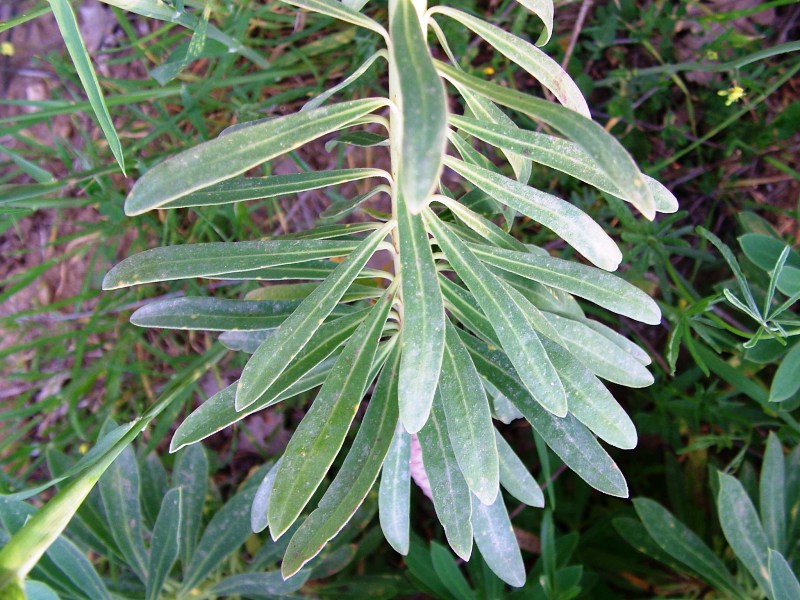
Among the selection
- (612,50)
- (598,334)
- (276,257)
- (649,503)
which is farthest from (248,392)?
(612,50)

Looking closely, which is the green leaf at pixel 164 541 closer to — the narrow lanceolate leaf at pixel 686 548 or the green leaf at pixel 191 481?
the green leaf at pixel 191 481

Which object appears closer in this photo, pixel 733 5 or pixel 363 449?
pixel 363 449

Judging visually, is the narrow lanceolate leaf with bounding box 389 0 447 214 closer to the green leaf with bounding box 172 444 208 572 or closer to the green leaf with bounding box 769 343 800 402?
the green leaf with bounding box 769 343 800 402

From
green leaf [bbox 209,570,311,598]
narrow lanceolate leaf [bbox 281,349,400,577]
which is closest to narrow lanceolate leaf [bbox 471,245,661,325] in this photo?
narrow lanceolate leaf [bbox 281,349,400,577]

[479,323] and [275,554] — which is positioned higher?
[479,323]

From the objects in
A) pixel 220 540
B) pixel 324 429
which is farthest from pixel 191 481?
pixel 324 429

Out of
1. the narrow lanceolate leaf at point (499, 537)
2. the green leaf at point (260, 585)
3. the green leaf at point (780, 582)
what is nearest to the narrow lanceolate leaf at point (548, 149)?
the narrow lanceolate leaf at point (499, 537)

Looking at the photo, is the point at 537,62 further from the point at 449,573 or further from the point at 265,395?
the point at 449,573

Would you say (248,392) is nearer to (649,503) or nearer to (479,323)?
(479,323)
